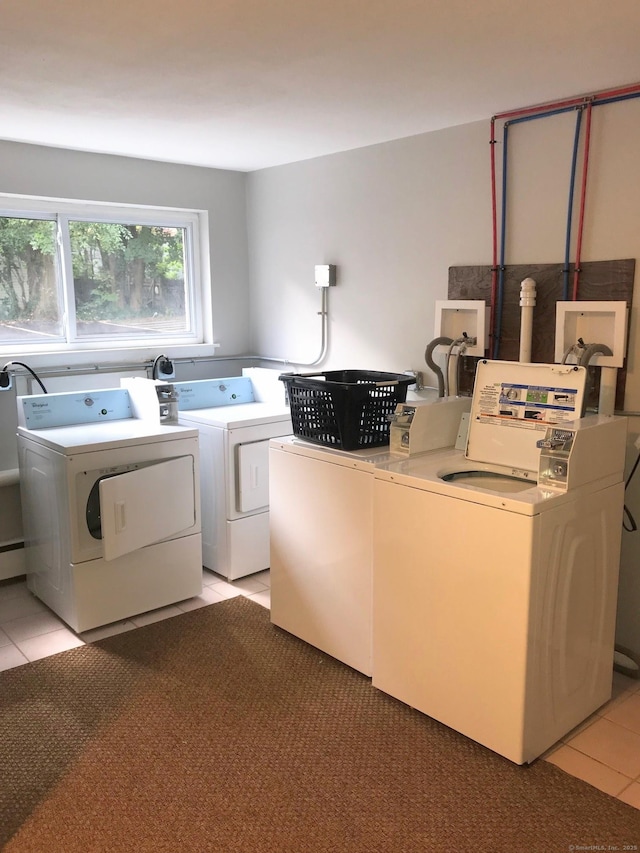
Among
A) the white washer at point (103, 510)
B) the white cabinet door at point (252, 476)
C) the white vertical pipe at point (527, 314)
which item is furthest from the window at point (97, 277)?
the white vertical pipe at point (527, 314)

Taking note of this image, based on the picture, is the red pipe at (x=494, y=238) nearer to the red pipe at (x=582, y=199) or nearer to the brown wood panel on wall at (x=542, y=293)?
the brown wood panel on wall at (x=542, y=293)

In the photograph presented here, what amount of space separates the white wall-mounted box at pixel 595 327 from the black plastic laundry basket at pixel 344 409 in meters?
0.64

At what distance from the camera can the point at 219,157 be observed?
13.0 ft

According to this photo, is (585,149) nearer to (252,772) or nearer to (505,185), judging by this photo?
(505,185)

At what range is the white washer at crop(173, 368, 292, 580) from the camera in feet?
11.6

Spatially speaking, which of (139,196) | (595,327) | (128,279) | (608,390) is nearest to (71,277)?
(128,279)

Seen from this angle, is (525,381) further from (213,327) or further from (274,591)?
(213,327)

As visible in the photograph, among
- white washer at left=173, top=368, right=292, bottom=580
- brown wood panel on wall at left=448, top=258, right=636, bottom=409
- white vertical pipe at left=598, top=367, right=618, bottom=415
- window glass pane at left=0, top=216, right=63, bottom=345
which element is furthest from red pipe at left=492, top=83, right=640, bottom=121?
window glass pane at left=0, top=216, right=63, bottom=345

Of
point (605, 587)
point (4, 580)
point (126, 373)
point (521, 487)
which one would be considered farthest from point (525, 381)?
point (4, 580)

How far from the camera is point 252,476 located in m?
3.59

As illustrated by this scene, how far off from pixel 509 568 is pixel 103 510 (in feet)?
5.61

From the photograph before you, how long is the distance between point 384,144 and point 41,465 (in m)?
2.32

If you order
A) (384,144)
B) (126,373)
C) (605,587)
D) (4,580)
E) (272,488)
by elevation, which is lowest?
(4,580)

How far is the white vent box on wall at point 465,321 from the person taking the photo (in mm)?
3129
